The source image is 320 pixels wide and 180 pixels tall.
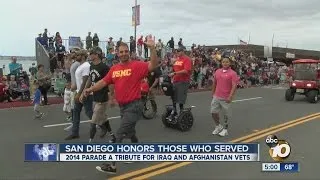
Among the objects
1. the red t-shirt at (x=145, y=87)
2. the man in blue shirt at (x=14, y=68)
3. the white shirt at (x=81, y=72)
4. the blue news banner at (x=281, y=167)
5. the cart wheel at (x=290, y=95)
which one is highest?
the white shirt at (x=81, y=72)

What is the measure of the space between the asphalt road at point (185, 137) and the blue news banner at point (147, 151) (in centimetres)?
71

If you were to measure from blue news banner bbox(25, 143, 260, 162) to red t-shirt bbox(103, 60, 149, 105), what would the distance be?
97 cm

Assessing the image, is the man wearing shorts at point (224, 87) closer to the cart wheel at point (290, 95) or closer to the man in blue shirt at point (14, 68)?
the cart wheel at point (290, 95)

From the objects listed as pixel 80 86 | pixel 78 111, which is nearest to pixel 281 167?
pixel 80 86

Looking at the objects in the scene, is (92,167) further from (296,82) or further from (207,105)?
(296,82)

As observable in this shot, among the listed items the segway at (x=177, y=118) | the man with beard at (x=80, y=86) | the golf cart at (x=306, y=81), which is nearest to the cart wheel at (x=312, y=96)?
the golf cart at (x=306, y=81)

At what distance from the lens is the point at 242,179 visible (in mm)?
7664

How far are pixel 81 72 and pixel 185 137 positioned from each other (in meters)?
2.74

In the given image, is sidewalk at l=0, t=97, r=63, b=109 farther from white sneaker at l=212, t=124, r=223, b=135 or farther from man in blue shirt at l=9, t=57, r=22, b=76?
white sneaker at l=212, t=124, r=223, b=135

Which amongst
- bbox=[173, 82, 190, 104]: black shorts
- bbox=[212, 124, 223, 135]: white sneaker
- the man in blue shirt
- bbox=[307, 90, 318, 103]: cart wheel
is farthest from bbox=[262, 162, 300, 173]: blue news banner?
the man in blue shirt

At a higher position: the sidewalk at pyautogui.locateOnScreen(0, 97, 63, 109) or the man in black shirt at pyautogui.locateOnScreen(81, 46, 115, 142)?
the man in black shirt at pyautogui.locateOnScreen(81, 46, 115, 142)

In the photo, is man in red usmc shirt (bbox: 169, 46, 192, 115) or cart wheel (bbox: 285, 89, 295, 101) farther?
cart wheel (bbox: 285, 89, 295, 101)

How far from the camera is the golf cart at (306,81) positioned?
2144 cm

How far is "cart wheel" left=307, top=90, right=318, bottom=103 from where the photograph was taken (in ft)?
69.5
